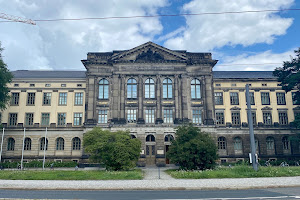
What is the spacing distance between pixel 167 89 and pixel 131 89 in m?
6.86

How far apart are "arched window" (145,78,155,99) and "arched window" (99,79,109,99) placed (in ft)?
24.7

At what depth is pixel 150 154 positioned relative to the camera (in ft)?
144

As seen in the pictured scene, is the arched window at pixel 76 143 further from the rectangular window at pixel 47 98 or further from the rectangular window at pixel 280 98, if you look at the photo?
the rectangular window at pixel 280 98

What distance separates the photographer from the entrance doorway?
143 feet

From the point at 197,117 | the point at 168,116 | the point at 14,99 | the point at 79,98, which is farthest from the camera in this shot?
the point at 79,98

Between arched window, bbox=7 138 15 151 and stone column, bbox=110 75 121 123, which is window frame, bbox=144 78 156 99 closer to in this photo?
stone column, bbox=110 75 121 123

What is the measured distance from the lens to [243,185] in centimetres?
1861

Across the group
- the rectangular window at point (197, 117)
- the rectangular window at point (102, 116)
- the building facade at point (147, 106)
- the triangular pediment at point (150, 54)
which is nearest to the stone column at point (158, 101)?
the building facade at point (147, 106)

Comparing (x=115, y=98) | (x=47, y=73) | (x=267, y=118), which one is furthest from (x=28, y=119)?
(x=267, y=118)

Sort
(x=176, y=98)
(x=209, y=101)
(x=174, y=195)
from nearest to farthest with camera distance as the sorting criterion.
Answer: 1. (x=174, y=195)
2. (x=176, y=98)
3. (x=209, y=101)

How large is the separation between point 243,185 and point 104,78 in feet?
115

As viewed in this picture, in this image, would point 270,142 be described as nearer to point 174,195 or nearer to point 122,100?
point 122,100

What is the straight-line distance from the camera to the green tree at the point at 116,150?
30.6m

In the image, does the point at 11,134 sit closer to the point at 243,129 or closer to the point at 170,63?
the point at 170,63
